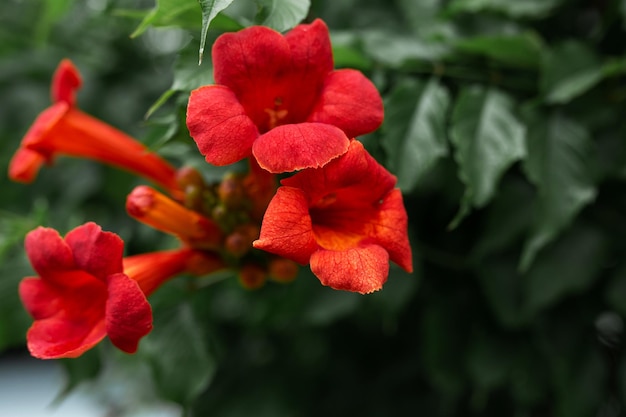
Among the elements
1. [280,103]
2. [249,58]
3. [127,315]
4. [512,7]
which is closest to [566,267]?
[512,7]

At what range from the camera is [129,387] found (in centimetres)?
341

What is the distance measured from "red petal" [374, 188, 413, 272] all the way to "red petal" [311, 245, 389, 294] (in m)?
0.07

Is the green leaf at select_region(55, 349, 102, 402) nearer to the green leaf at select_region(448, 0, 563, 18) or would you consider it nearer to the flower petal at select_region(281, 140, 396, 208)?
the flower petal at select_region(281, 140, 396, 208)

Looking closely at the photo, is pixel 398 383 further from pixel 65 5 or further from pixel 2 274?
pixel 65 5

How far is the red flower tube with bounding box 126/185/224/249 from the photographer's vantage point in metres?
1.24

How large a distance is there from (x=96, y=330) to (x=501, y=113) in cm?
101

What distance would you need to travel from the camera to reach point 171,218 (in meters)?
1.28

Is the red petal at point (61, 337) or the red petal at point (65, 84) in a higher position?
the red petal at point (65, 84)

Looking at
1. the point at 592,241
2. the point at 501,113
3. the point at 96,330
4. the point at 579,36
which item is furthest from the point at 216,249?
the point at 579,36

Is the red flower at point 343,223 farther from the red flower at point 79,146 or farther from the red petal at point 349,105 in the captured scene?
the red flower at point 79,146

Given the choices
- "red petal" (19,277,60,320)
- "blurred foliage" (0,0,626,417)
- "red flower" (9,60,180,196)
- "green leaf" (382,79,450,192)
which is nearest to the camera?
"red petal" (19,277,60,320)

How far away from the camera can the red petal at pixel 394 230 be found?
1014 millimetres

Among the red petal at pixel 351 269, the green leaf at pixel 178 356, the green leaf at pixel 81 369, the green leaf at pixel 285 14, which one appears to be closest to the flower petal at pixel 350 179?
the red petal at pixel 351 269

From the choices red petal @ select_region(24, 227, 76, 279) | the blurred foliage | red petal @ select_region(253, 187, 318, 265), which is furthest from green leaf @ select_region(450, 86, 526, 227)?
red petal @ select_region(24, 227, 76, 279)
